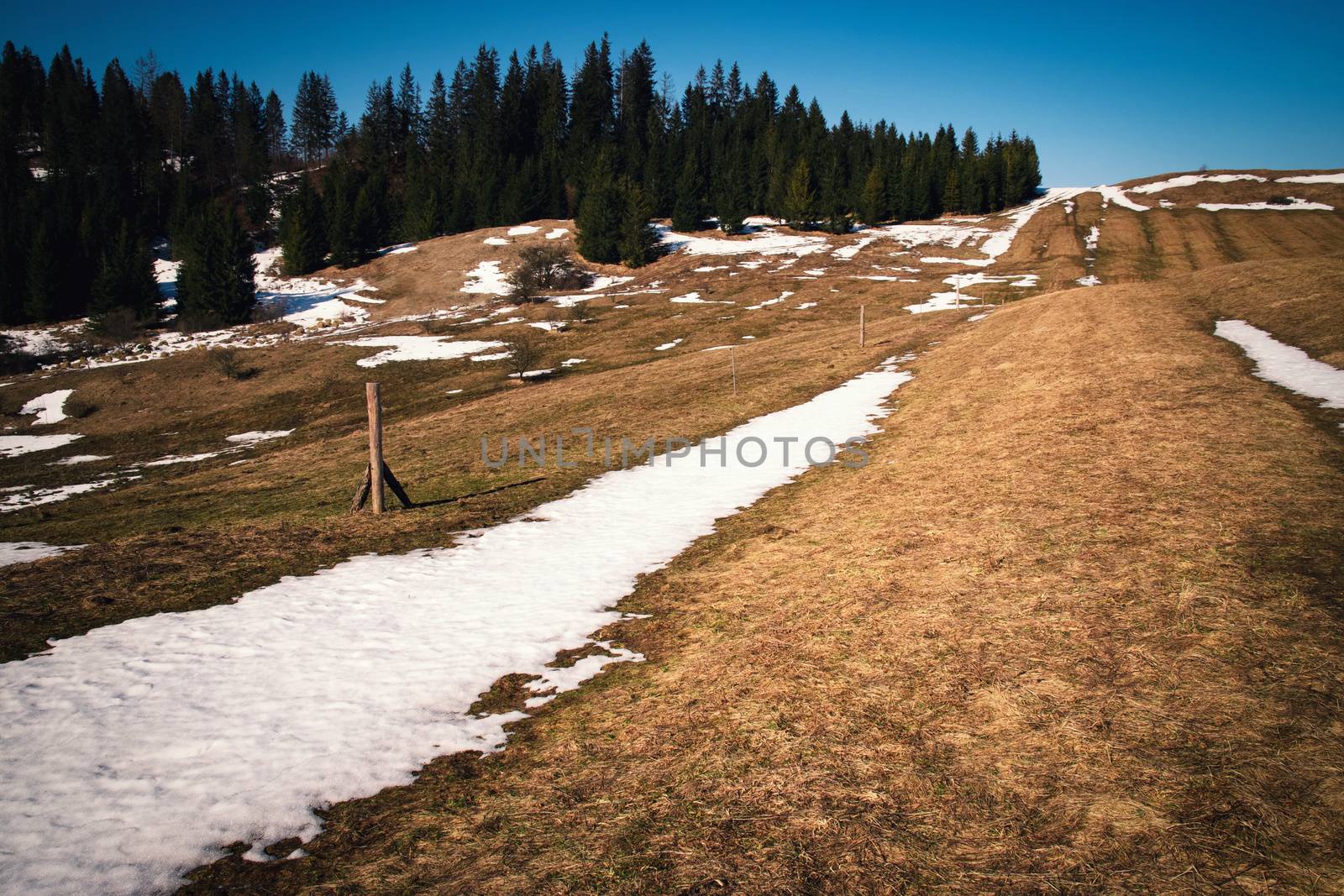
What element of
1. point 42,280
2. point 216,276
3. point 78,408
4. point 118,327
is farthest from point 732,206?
point 42,280

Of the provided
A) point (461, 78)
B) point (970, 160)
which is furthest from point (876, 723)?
point (461, 78)

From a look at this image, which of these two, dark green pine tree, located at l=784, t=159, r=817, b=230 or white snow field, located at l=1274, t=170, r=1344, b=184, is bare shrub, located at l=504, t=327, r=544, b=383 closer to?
dark green pine tree, located at l=784, t=159, r=817, b=230

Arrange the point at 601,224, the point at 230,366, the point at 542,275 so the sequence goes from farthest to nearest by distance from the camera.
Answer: the point at 601,224 → the point at 542,275 → the point at 230,366

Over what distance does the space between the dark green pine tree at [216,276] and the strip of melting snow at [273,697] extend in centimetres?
7556

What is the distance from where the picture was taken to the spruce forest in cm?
7769

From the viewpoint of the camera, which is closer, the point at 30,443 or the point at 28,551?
the point at 28,551

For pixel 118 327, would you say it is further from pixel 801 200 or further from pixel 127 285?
pixel 801 200

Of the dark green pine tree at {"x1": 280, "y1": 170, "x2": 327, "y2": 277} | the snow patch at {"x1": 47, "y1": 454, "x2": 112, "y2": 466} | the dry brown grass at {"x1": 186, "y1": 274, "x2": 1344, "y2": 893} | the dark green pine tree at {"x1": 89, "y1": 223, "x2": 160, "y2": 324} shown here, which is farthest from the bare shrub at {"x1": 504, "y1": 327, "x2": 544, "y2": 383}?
the dark green pine tree at {"x1": 280, "y1": 170, "x2": 327, "y2": 277}

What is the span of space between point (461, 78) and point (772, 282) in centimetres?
11588

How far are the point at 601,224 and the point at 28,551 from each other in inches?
3054

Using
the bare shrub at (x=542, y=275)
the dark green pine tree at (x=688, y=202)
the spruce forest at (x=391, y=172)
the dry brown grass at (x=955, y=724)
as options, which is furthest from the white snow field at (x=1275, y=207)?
the dry brown grass at (x=955, y=724)

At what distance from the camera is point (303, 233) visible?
89.2 m

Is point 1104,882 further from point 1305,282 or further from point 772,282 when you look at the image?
point 772,282

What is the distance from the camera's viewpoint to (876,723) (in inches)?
233
